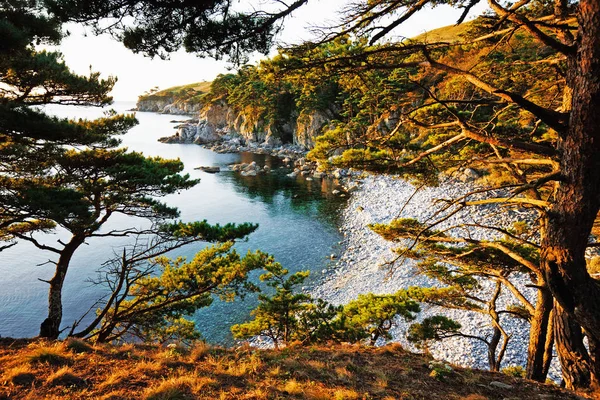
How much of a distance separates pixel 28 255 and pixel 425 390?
74.0 ft

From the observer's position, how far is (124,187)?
23.7ft

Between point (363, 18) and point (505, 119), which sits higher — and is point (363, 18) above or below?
above

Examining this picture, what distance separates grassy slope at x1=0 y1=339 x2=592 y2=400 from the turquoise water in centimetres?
496

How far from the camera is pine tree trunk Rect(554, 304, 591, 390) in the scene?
3.38 m

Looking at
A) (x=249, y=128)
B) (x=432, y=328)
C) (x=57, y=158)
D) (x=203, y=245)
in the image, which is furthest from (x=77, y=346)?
(x=249, y=128)

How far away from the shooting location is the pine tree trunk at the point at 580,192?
2829mm

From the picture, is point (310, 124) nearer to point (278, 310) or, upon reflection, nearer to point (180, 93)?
point (278, 310)

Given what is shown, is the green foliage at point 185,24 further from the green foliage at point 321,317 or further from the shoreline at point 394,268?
the green foliage at point 321,317

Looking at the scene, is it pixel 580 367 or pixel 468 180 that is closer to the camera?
pixel 580 367

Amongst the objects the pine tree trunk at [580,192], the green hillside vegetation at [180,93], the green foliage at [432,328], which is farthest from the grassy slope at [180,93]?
the pine tree trunk at [580,192]

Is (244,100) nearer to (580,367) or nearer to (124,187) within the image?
(124,187)

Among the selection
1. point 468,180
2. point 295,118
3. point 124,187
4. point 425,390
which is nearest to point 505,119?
point 425,390

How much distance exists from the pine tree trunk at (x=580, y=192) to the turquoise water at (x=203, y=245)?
27.3 feet

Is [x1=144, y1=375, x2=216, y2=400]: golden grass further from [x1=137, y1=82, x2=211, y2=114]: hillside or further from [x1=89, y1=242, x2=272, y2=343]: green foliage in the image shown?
[x1=137, y1=82, x2=211, y2=114]: hillside
